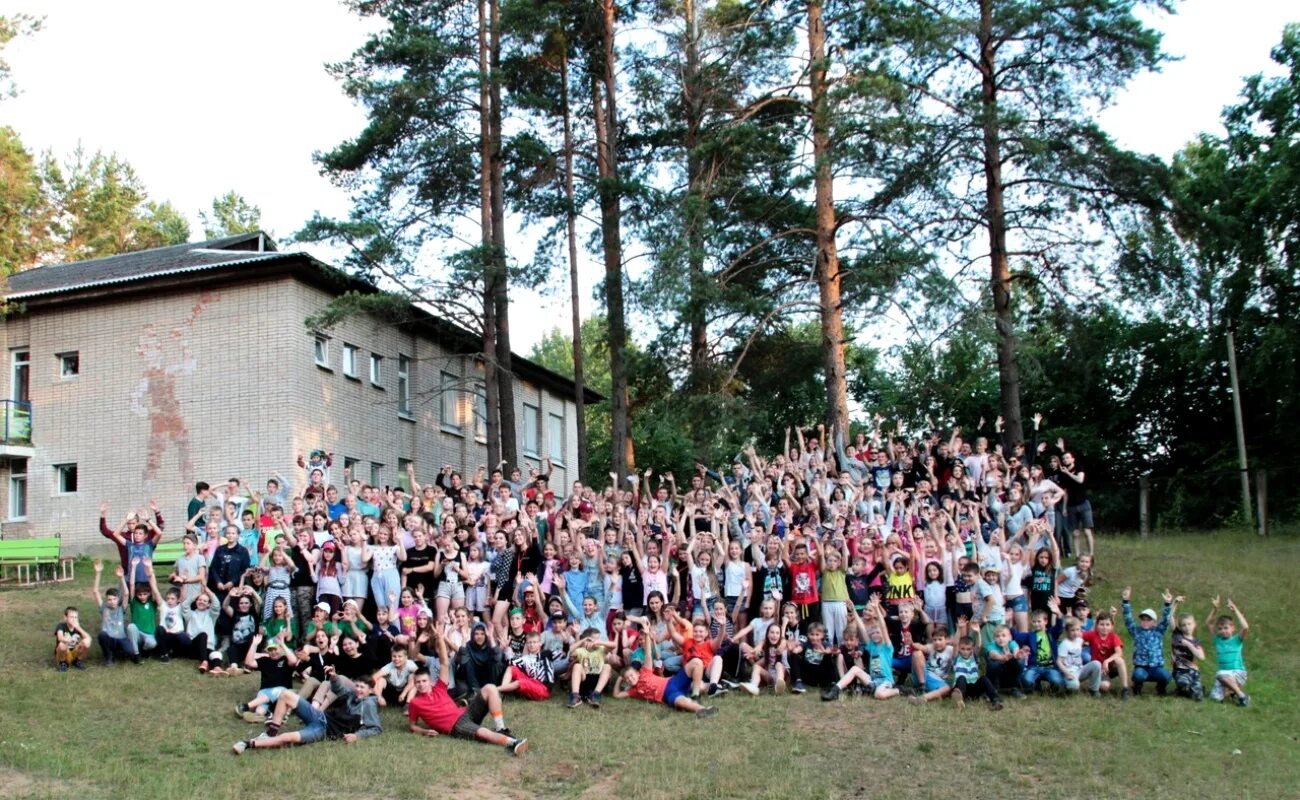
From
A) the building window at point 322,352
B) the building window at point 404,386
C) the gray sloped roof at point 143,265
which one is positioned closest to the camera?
the gray sloped roof at point 143,265

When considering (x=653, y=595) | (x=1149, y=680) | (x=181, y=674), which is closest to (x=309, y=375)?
(x=181, y=674)

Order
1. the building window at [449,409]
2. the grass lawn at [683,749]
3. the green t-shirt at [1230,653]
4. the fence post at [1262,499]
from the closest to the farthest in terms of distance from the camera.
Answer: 1. the grass lawn at [683,749]
2. the green t-shirt at [1230,653]
3. the fence post at [1262,499]
4. the building window at [449,409]

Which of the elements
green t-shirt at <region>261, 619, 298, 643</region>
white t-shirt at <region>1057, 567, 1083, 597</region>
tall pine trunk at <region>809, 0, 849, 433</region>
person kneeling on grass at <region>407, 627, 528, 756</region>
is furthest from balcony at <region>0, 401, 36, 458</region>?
white t-shirt at <region>1057, 567, 1083, 597</region>

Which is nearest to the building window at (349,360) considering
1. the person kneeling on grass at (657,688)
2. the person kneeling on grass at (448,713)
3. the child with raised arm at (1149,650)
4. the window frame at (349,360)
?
the window frame at (349,360)

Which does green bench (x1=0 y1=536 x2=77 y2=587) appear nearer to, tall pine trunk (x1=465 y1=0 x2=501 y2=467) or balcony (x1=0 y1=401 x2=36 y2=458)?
balcony (x1=0 y1=401 x2=36 y2=458)

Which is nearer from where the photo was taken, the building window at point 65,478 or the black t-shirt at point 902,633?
the black t-shirt at point 902,633

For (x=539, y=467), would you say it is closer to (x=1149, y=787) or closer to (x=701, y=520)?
(x=701, y=520)

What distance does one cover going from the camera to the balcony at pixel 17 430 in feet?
85.0

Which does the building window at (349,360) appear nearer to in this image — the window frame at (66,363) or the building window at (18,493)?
the window frame at (66,363)

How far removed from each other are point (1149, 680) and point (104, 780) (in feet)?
33.9

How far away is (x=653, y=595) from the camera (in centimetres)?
1372

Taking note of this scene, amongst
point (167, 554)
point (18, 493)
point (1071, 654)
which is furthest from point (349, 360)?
point (1071, 654)

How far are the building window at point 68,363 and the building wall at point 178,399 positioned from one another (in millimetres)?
163

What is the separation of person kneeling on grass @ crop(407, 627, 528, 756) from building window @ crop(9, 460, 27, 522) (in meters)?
18.2
